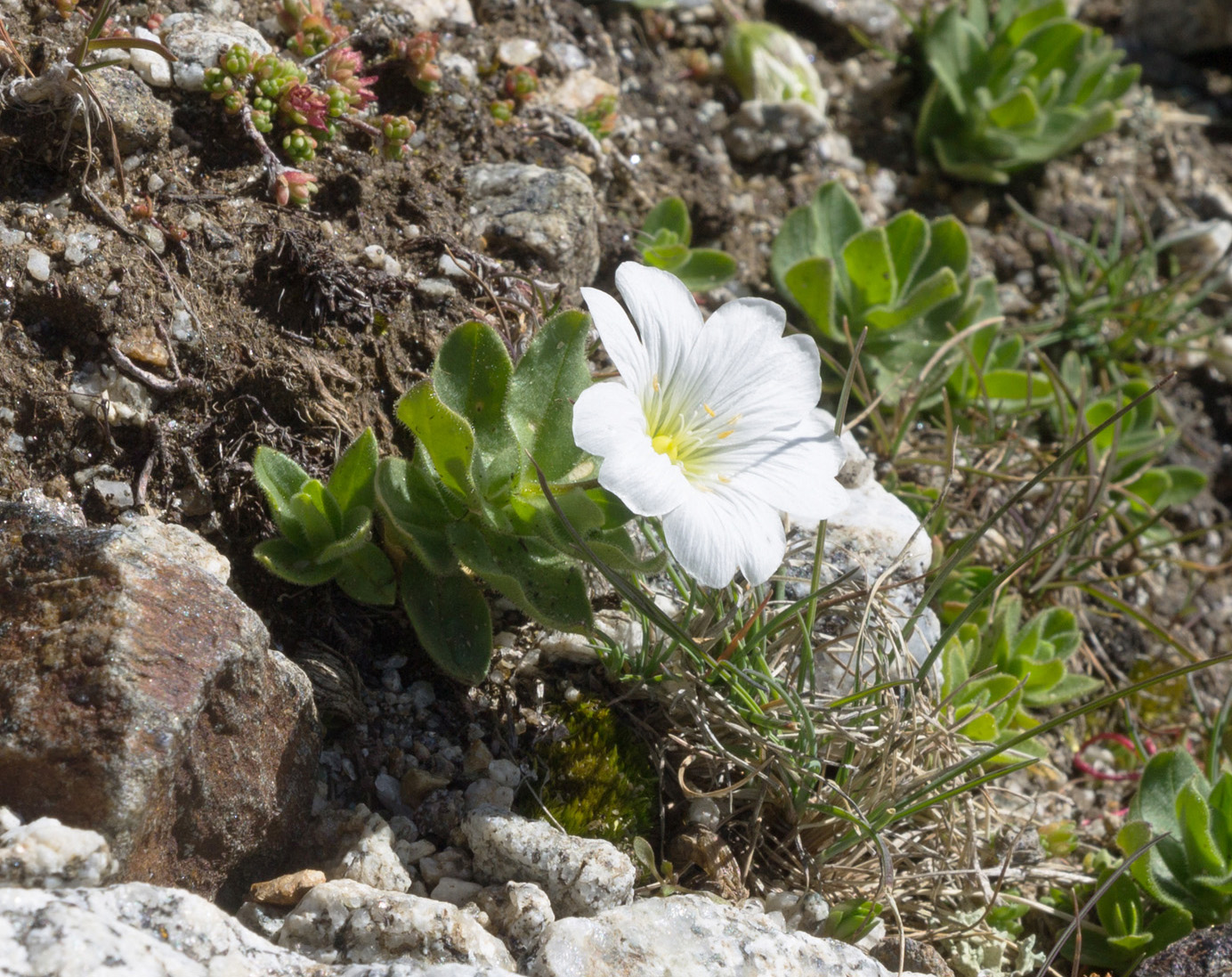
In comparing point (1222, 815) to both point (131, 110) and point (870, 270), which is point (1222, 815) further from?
point (131, 110)

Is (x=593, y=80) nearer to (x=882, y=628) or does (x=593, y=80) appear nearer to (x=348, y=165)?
(x=348, y=165)

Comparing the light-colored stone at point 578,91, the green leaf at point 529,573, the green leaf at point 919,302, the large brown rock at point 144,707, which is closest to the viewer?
the large brown rock at point 144,707

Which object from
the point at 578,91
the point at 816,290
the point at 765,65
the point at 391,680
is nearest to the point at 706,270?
the point at 816,290

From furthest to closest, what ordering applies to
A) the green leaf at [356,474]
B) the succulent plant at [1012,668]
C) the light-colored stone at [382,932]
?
1. the succulent plant at [1012,668]
2. the green leaf at [356,474]
3. the light-colored stone at [382,932]

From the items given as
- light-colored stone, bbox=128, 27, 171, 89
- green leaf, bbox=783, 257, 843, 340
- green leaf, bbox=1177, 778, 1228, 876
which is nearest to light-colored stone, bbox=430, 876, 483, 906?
green leaf, bbox=1177, 778, 1228, 876

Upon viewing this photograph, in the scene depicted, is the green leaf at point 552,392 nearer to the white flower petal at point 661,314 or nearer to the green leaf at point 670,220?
the white flower petal at point 661,314

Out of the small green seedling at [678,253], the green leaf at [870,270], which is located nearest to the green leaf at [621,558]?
the small green seedling at [678,253]
